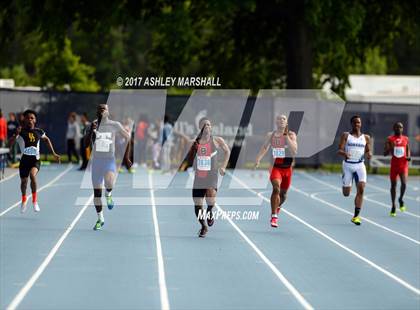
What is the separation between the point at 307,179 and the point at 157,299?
23.7m

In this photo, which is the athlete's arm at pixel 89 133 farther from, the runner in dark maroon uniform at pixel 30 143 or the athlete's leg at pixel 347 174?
the athlete's leg at pixel 347 174

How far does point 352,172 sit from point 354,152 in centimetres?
67

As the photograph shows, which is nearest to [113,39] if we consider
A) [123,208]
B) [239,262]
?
[123,208]

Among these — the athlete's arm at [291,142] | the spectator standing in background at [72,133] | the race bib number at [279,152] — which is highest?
the athlete's arm at [291,142]

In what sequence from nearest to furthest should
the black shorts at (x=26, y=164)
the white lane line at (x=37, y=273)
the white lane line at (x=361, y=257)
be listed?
the white lane line at (x=37, y=273) → the white lane line at (x=361, y=257) → the black shorts at (x=26, y=164)

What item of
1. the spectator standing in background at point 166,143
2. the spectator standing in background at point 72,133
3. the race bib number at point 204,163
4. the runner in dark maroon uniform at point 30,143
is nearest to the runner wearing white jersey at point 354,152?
the race bib number at point 204,163

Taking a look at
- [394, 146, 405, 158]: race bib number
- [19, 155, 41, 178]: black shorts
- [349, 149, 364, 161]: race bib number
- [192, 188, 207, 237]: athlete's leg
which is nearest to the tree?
[394, 146, 405, 158]: race bib number

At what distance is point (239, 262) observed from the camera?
15.2 meters

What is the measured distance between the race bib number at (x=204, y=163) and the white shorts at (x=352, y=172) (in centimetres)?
363

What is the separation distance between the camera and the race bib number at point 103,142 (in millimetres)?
16391

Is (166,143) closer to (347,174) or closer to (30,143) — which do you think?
(347,174)

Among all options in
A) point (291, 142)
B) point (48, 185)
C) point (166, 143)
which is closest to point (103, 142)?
point (291, 142)

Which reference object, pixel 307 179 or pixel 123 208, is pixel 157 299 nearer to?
pixel 123 208

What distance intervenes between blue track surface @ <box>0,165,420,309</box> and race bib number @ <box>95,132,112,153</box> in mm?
1465
